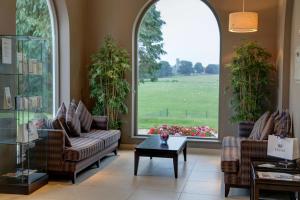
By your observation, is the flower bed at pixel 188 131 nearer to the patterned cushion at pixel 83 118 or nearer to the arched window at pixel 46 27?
the patterned cushion at pixel 83 118

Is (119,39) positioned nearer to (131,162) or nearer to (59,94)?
(59,94)

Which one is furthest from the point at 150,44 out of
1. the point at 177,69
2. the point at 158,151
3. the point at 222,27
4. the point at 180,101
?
the point at 158,151

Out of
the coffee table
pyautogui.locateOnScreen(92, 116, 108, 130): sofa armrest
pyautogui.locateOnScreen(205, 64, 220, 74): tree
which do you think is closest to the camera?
the coffee table

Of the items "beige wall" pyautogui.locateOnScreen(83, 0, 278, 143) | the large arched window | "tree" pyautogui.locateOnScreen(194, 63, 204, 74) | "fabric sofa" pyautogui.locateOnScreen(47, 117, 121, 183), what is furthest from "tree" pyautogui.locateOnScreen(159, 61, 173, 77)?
"fabric sofa" pyautogui.locateOnScreen(47, 117, 121, 183)

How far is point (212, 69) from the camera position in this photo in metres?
7.61

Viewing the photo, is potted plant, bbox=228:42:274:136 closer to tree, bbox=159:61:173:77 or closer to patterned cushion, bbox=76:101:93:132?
tree, bbox=159:61:173:77

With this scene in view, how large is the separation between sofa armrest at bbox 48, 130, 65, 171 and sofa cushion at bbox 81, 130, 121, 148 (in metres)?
1.03

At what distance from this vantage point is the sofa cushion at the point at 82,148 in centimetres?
518

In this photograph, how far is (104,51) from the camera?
7.29 metres

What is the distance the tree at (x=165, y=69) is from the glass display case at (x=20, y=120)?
307 centimetres

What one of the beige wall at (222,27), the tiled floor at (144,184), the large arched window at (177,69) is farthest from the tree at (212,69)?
the tiled floor at (144,184)

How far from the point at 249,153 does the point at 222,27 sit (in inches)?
127

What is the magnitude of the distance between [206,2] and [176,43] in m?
0.95

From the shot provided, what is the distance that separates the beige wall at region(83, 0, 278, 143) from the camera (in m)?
7.09
